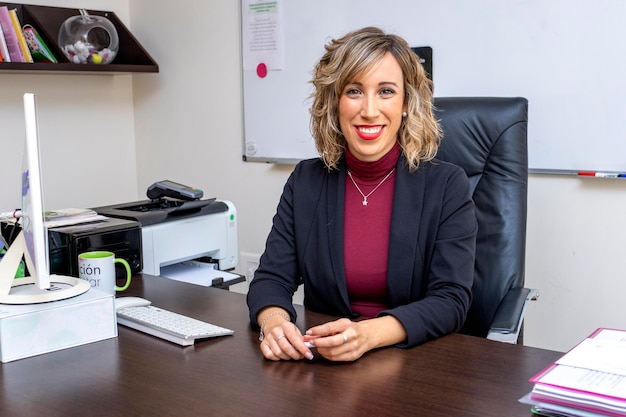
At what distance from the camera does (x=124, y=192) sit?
3582 millimetres

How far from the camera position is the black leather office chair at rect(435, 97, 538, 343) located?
72.2 inches

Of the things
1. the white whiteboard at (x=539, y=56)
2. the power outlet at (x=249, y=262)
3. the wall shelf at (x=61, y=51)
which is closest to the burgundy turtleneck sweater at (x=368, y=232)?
the white whiteboard at (x=539, y=56)

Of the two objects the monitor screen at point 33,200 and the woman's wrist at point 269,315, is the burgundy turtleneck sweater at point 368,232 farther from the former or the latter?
the monitor screen at point 33,200

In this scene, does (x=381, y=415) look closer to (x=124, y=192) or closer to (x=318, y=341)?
(x=318, y=341)

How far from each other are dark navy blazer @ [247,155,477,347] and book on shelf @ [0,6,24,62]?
1655mm

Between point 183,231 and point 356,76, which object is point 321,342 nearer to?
point 356,76

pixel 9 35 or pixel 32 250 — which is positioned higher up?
pixel 9 35

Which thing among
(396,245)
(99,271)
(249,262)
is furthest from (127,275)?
(249,262)

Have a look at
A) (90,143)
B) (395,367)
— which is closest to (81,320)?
(395,367)

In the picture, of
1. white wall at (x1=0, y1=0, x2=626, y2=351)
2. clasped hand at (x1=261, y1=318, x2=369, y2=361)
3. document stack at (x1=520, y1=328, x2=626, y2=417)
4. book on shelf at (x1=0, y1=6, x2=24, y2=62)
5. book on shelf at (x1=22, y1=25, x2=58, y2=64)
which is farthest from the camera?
white wall at (x1=0, y1=0, x2=626, y2=351)

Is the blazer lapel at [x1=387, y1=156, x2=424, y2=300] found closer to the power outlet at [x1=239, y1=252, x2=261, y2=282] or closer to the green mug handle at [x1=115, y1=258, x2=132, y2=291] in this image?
the green mug handle at [x1=115, y1=258, x2=132, y2=291]

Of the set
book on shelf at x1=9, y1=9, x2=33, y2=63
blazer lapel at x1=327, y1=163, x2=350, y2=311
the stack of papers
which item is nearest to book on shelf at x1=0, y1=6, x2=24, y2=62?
book on shelf at x1=9, y1=9, x2=33, y2=63

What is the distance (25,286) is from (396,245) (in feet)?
2.60

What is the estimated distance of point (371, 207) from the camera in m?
1.67
